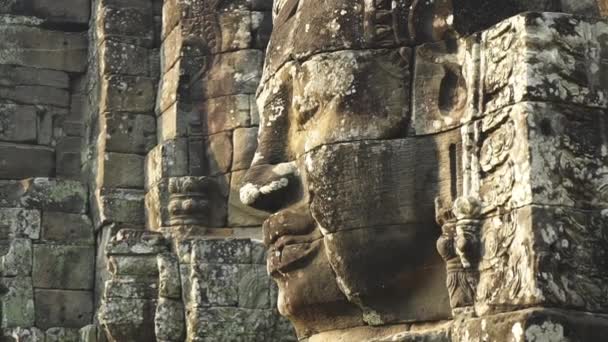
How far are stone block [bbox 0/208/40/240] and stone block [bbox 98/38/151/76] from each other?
1.60 meters

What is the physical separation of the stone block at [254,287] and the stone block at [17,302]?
11.8ft

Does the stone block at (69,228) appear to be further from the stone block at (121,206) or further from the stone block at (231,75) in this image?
the stone block at (231,75)

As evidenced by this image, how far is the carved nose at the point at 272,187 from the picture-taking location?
32.4 feet

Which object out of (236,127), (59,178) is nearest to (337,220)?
(236,127)

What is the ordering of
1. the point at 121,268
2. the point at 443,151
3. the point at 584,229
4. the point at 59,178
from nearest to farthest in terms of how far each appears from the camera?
the point at 584,229 → the point at 443,151 → the point at 121,268 → the point at 59,178

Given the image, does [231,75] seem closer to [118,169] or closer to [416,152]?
[118,169]

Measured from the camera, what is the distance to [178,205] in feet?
52.9

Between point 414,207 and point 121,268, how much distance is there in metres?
6.99

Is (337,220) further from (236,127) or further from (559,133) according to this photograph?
(236,127)

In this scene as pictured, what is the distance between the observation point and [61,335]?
17500 mm

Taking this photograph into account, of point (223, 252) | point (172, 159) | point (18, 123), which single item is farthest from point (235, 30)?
point (18, 123)

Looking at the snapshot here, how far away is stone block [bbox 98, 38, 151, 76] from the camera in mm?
17688

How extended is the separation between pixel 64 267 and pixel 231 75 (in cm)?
306

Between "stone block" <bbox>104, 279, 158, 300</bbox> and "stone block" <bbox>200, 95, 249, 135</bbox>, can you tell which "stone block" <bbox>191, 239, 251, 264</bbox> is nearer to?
"stone block" <bbox>104, 279, 158, 300</bbox>
